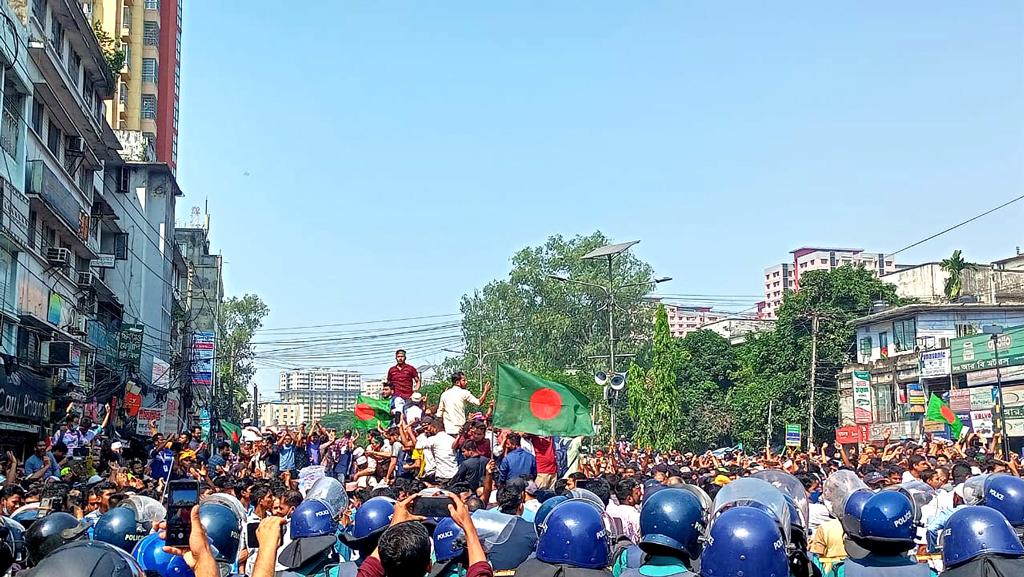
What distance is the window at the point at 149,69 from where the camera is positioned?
177 ft

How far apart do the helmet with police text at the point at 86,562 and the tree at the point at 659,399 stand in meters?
57.9

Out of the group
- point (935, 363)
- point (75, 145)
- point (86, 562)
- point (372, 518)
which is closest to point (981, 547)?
point (372, 518)

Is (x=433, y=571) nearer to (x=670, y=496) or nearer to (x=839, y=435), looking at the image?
(x=670, y=496)

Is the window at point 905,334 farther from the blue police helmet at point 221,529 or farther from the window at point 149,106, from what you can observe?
the blue police helmet at point 221,529

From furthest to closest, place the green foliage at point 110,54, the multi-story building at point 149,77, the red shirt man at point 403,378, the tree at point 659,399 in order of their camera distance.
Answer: the tree at point 659,399, the multi-story building at point 149,77, the green foliage at point 110,54, the red shirt man at point 403,378

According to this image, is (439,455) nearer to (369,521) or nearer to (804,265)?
(369,521)

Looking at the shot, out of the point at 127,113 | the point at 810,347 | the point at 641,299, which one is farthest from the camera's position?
the point at 641,299

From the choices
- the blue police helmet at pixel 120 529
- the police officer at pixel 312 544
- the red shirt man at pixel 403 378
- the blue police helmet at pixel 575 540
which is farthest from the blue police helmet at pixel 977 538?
the red shirt man at pixel 403 378

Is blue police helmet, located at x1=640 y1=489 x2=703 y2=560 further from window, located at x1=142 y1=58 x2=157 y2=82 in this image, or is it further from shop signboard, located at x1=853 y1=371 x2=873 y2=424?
shop signboard, located at x1=853 y1=371 x2=873 y2=424

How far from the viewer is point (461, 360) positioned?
271 feet

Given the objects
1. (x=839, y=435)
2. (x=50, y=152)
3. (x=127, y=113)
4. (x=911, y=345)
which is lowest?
(x=839, y=435)

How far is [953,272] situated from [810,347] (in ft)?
30.4

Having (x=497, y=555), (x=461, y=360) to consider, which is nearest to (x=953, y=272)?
(x=461, y=360)

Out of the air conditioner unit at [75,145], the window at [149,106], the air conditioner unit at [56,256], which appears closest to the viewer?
the air conditioner unit at [56,256]
